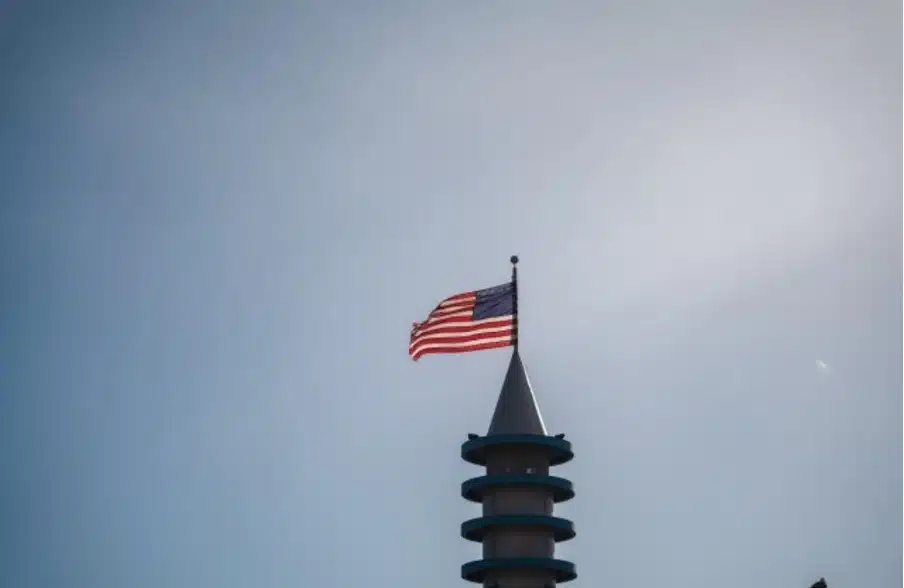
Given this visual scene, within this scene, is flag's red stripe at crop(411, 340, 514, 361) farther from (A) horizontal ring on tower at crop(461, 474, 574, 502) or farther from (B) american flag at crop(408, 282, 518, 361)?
(A) horizontal ring on tower at crop(461, 474, 574, 502)

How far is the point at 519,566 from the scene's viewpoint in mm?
105062

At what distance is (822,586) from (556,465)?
2255 centimetres

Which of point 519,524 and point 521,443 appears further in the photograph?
point 521,443

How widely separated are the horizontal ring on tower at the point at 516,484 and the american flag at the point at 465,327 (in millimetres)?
8779

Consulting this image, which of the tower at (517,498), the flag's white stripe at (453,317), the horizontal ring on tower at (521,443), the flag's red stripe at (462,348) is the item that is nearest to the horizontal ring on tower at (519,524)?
the tower at (517,498)

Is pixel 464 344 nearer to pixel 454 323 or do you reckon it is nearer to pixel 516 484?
pixel 454 323

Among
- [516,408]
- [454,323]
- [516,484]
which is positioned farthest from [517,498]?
[454,323]

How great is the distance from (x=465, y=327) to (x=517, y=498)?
39.0 feet

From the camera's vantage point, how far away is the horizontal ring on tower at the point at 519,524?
10588cm

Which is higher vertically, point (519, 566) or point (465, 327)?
point (465, 327)

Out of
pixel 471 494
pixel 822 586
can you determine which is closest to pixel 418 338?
pixel 471 494

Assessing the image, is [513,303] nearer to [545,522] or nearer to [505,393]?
[505,393]

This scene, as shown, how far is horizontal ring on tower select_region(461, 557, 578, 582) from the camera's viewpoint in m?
105

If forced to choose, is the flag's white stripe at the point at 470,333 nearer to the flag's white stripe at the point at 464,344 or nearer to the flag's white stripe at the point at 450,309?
the flag's white stripe at the point at 464,344
